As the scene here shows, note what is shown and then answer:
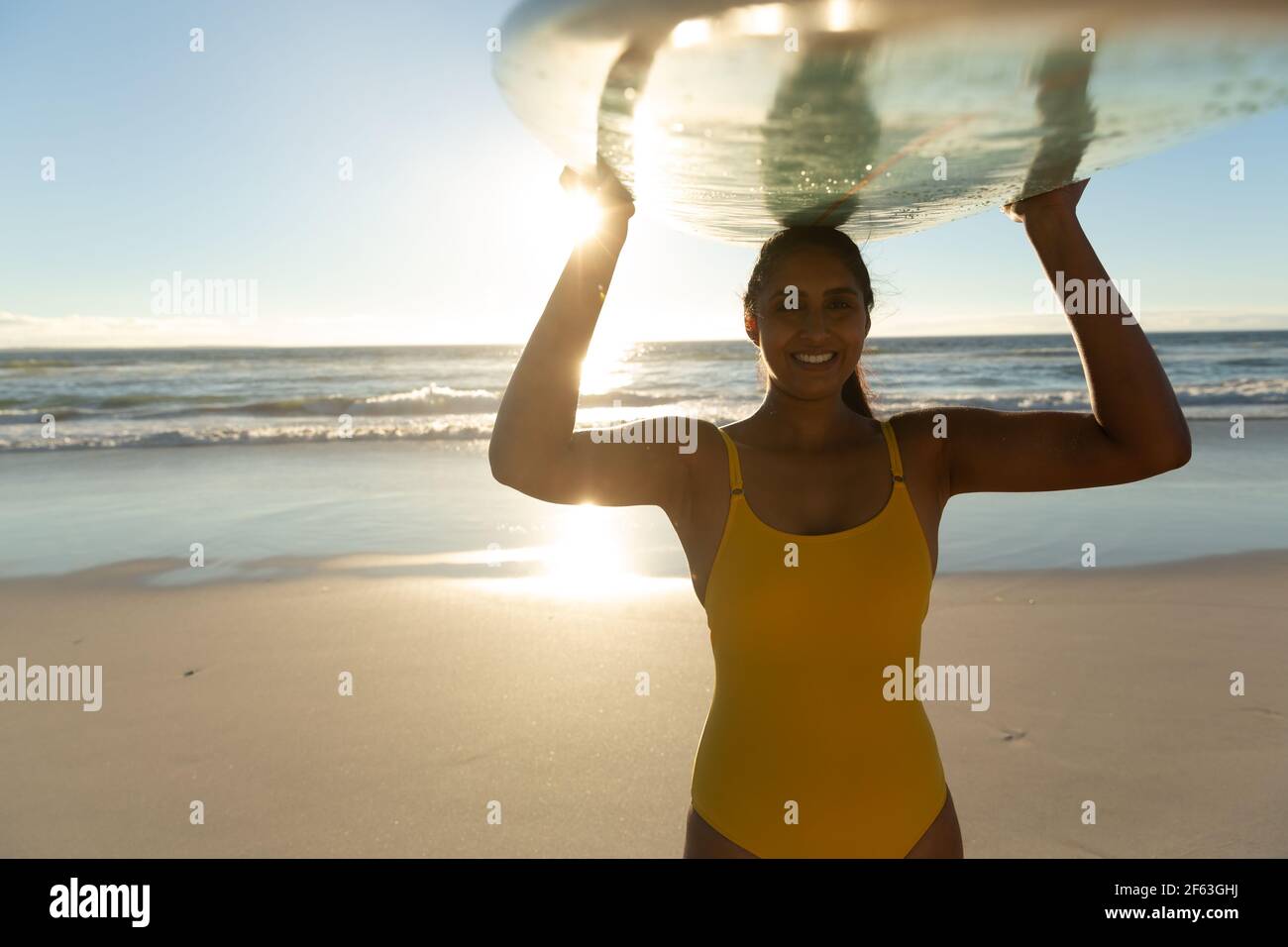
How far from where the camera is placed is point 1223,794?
11.3 feet

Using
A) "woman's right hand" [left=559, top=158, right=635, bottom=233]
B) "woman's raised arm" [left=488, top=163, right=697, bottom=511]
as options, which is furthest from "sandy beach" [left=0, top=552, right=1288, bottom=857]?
"woman's right hand" [left=559, top=158, right=635, bottom=233]

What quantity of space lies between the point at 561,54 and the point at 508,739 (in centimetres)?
319

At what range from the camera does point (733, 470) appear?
5.89 ft

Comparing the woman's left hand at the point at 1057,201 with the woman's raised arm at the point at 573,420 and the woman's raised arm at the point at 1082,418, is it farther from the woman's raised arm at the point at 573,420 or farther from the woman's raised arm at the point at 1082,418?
the woman's raised arm at the point at 573,420

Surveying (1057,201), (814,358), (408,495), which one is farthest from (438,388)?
(1057,201)

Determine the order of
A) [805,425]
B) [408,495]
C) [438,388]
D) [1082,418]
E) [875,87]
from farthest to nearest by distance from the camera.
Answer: [438,388], [408,495], [805,425], [1082,418], [875,87]

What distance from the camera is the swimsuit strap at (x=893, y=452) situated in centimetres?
179

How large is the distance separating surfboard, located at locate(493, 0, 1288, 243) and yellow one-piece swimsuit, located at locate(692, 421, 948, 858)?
25.7 inches

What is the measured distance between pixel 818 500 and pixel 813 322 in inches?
14.3

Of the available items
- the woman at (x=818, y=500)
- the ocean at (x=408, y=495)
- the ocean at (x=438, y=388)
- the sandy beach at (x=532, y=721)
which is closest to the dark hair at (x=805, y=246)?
the woman at (x=818, y=500)

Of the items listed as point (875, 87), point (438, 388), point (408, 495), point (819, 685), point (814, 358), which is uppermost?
point (438, 388)

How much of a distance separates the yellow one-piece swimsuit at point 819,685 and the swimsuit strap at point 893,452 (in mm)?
61

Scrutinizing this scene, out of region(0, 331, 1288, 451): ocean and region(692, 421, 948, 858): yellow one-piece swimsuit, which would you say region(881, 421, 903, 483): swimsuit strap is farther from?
region(0, 331, 1288, 451): ocean

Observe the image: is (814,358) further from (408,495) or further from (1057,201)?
(408,495)
